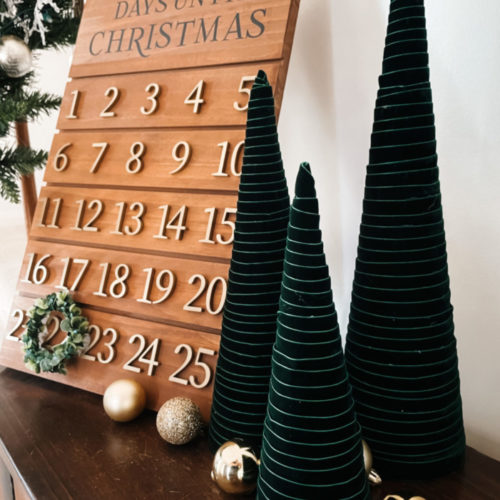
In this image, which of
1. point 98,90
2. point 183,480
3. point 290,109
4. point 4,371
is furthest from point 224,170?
point 4,371

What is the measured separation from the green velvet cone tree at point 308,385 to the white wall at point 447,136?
387 millimetres

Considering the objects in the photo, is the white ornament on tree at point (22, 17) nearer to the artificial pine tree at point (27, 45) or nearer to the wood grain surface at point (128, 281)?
the artificial pine tree at point (27, 45)

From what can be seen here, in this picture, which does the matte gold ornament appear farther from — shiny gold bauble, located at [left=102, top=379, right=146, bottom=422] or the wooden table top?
shiny gold bauble, located at [left=102, top=379, right=146, bottom=422]

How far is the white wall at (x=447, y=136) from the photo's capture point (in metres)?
0.67

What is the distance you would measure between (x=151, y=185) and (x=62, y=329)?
1.09 ft

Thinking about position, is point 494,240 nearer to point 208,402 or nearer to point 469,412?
point 469,412

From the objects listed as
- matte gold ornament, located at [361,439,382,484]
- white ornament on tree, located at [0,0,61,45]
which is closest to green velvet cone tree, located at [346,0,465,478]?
matte gold ornament, located at [361,439,382,484]

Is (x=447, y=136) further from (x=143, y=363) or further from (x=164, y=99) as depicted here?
(x=143, y=363)

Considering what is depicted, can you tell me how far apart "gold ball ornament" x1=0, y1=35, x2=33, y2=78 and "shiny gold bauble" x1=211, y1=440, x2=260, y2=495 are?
1.04 metres

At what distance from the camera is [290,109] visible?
97 cm

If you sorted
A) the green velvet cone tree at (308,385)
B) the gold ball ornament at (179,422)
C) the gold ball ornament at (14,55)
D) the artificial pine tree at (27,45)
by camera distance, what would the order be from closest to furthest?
the green velvet cone tree at (308,385) < the gold ball ornament at (179,422) < the gold ball ornament at (14,55) < the artificial pine tree at (27,45)

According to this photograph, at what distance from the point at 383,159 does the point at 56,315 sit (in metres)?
0.73

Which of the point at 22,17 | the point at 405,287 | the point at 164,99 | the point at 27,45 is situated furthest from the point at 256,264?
the point at 22,17

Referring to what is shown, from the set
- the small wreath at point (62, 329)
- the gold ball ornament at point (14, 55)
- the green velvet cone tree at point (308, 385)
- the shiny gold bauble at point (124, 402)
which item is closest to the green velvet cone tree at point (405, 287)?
the green velvet cone tree at point (308, 385)
